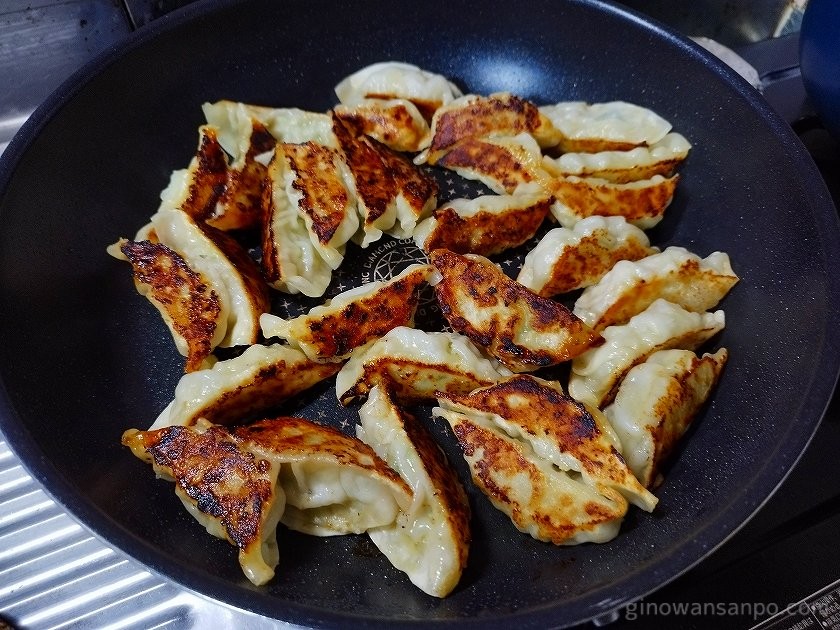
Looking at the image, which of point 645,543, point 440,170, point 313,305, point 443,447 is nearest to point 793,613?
point 645,543

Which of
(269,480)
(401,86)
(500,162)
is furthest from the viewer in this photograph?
(401,86)

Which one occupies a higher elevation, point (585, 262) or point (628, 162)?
point (628, 162)

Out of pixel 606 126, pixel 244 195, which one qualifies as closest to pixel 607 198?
pixel 606 126

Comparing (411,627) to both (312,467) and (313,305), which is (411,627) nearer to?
(312,467)

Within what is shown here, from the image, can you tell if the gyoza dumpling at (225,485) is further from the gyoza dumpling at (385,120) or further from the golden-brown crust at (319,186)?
the gyoza dumpling at (385,120)

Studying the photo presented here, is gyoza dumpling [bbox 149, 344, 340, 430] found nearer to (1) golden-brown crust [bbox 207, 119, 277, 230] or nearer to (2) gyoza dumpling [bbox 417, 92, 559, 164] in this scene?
(1) golden-brown crust [bbox 207, 119, 277, 230]

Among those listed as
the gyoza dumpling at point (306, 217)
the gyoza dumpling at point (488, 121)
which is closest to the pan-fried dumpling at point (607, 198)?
the gyoza dumpling at point (488, 121)

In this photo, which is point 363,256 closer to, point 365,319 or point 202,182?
point 365,319
